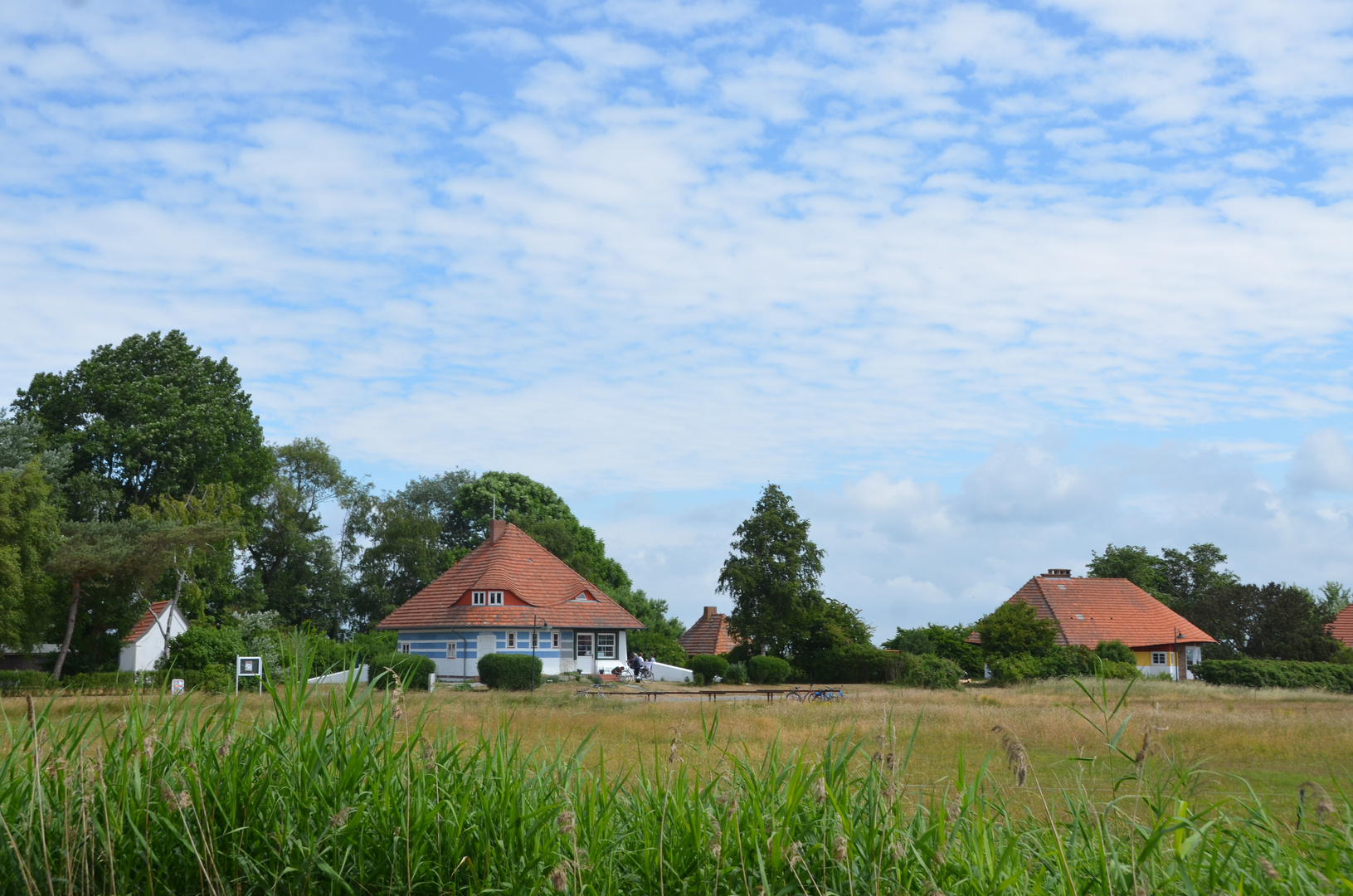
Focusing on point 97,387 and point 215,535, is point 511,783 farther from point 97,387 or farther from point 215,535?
point 97,387

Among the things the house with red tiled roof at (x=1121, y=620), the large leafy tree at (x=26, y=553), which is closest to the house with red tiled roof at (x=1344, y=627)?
the house with red tiled roof at (x=1121, y=620)

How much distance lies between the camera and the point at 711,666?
47.6m

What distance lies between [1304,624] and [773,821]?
197 feet

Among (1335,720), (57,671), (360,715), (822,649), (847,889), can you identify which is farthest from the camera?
(822,649)

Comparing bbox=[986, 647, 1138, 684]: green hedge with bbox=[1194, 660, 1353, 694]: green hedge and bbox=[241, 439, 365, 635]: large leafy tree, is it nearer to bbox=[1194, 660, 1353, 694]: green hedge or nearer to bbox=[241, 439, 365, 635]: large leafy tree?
bbox=[1194, 660, 1353, 694]: green hedge

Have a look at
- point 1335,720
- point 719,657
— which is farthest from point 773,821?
point 719,657

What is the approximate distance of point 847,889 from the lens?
12.2 ft

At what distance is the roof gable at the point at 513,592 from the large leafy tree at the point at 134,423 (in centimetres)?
1049

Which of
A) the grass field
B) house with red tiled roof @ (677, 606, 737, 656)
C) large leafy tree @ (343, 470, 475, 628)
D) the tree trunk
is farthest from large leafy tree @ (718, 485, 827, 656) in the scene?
the grass field

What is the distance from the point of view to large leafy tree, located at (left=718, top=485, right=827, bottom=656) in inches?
1949

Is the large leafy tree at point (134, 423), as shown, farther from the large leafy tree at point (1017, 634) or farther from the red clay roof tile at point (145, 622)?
the large leafy tree at point (1017, 634)

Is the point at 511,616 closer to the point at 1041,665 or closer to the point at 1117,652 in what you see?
the point at 1041,665

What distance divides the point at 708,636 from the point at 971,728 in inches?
1889

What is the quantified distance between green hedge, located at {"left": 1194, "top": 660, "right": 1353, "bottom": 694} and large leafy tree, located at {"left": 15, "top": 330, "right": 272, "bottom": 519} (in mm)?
46350
